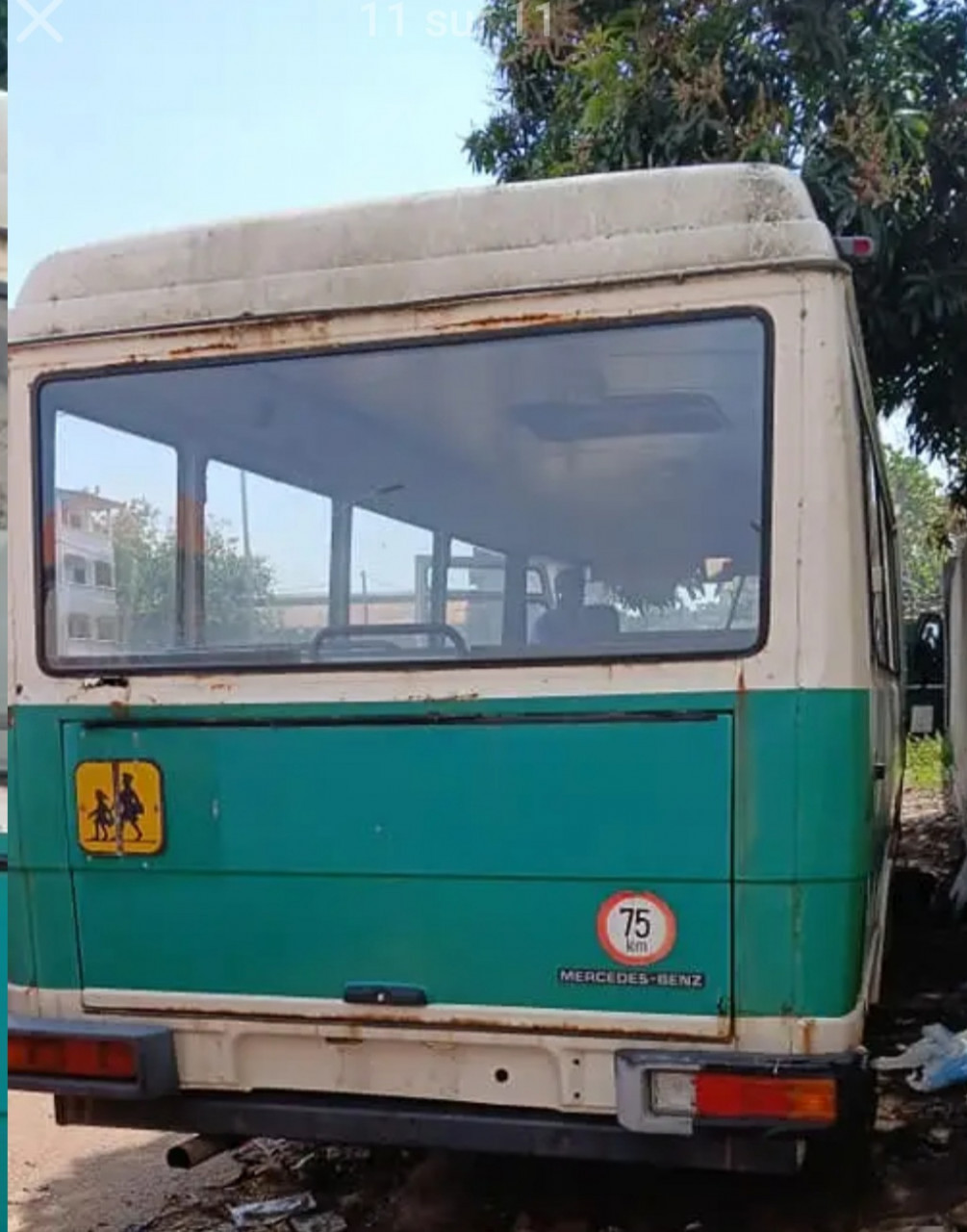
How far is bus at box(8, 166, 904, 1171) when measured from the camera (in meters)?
2.94

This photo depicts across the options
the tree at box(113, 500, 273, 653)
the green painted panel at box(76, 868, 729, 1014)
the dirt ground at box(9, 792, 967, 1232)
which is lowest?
the dirt ground at box(9, 792, 967, 1232)

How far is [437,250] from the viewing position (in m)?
3.16

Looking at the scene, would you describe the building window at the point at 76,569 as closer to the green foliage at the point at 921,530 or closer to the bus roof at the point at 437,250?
the bus roof at the point at 437,250

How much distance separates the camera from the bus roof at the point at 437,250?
2975mm

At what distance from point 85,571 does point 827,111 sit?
464 cm

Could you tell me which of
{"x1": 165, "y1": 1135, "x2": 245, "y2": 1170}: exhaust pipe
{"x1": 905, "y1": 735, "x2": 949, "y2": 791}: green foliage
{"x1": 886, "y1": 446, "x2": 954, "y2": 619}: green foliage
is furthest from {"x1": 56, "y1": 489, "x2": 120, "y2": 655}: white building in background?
{"x1": 905, "y1": 735, "x2": 949, "y2": 791}: green foliage

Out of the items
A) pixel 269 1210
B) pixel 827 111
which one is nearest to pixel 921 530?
pixel 827 111

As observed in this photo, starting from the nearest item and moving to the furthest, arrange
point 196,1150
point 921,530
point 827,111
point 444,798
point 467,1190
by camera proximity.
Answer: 1. point 444,798
2. point 196,1150
3. point 467,1190
4. point 827,111
5. point 921,530

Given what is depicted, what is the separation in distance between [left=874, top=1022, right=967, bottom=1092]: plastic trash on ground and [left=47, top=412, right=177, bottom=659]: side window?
287cm

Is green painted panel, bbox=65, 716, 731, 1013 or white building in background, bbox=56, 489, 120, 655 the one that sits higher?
white building in background, bbox=56, 489, 120, 655

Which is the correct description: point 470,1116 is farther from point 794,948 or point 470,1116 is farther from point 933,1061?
point 933,1061

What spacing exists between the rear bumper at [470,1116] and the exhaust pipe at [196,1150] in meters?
0.31

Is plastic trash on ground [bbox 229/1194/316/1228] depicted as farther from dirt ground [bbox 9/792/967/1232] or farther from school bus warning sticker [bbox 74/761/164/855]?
school bus warning sticker [bbox 74/761/164/855]

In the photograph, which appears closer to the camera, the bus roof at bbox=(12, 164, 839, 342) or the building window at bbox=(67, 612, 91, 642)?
the bus roof at bbox=(12, 164, 839, 342)
